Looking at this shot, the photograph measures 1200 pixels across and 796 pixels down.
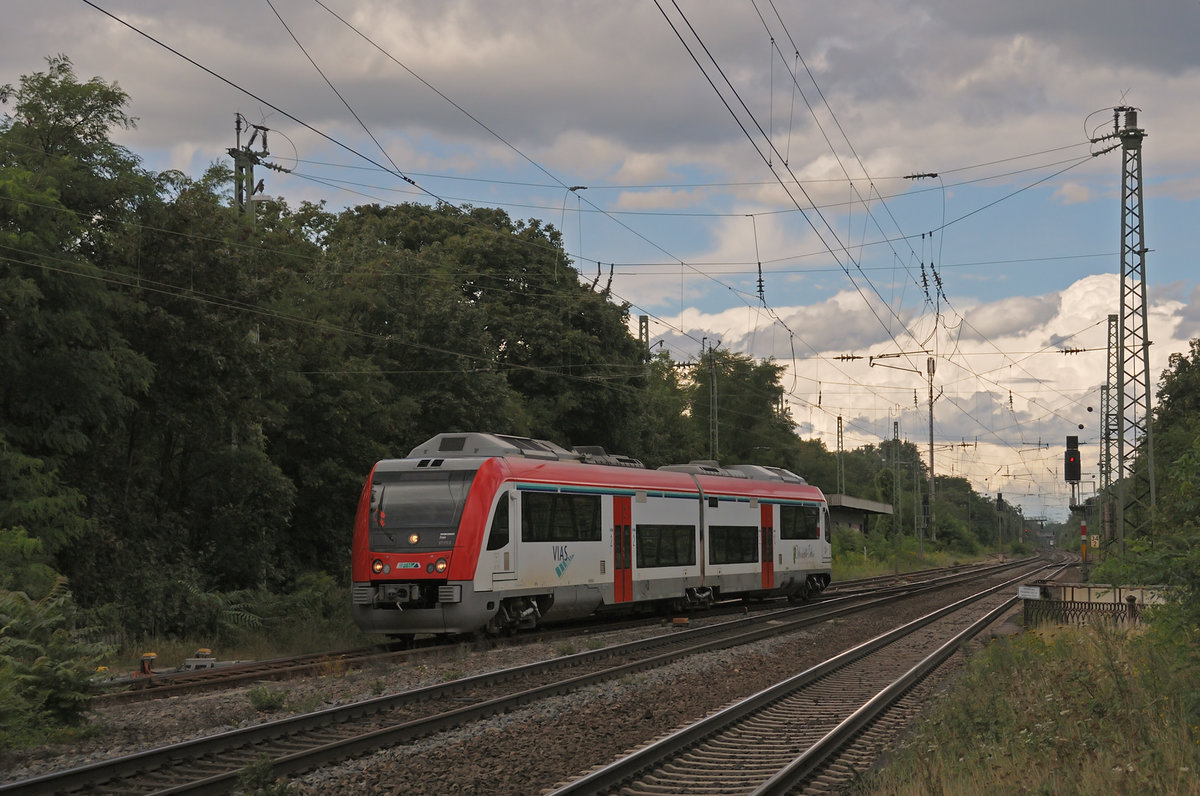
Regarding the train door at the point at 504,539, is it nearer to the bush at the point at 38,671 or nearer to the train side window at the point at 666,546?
the train side window at the point at 666,546

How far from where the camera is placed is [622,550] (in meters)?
23.3

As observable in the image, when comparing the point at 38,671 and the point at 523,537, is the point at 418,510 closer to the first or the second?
the point at 523,537

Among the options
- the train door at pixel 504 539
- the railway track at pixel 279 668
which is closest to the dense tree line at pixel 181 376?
the railway track at pixel 279 668

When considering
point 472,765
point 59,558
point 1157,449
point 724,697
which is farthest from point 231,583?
point 1157,449

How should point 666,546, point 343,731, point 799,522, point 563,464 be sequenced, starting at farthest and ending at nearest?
point 799,522 → point 666,546 → point 563,464 → point 343,731

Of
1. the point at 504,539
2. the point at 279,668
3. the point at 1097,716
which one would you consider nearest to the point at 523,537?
the point at 504,539

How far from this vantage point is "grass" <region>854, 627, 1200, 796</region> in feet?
26.9

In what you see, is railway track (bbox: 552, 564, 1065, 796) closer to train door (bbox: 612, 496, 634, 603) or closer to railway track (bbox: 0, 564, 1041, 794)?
railway track (bbox: 0, 564, 1041, 794)

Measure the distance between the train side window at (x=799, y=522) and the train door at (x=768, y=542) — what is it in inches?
26.9

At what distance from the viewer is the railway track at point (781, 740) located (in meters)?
9.27

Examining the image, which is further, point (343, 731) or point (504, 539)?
point (504, 539)

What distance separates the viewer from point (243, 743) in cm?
1033

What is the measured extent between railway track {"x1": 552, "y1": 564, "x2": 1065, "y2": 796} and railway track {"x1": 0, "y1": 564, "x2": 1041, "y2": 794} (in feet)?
7.63

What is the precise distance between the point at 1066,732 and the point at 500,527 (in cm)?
1114
